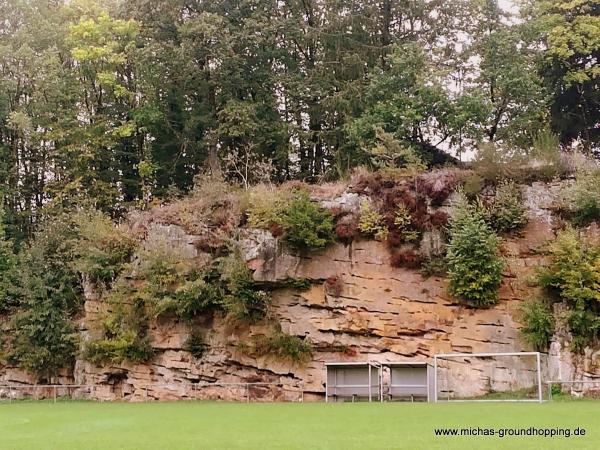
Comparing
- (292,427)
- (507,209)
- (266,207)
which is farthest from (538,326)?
(292,427)

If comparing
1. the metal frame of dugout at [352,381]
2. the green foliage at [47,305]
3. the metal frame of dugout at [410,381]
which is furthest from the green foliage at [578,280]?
the green foliage at [47,305]

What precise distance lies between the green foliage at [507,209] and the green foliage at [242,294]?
8383 millimetres

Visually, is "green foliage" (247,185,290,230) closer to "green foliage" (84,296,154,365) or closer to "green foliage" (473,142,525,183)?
"green foliage" (84,296,154,365)

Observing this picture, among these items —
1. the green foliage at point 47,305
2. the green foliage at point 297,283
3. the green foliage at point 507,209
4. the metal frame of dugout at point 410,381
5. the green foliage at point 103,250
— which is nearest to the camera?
the metal frame of dugout at point 410,381

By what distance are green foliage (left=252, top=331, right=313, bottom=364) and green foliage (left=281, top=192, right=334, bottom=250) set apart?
322 centimetres

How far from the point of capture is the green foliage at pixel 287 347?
77.6ft

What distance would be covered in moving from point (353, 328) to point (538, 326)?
19.7 feet

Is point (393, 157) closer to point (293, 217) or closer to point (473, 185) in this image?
point (473, 185)

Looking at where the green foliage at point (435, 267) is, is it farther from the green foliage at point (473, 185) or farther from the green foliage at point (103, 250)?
the green foliage at point (103, 250)

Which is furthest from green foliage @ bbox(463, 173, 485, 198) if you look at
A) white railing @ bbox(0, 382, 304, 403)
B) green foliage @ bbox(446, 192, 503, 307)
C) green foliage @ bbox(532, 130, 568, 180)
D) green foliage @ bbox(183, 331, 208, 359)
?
green foliage @ bbox(183, 331, 208, 359)

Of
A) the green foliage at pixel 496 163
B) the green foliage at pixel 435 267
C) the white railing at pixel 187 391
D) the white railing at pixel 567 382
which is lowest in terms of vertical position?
the white railing at pixel 187 391

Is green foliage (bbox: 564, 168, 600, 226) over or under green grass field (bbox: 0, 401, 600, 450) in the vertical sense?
over

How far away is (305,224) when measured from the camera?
24031 mm

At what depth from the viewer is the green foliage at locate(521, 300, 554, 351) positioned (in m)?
21.6
